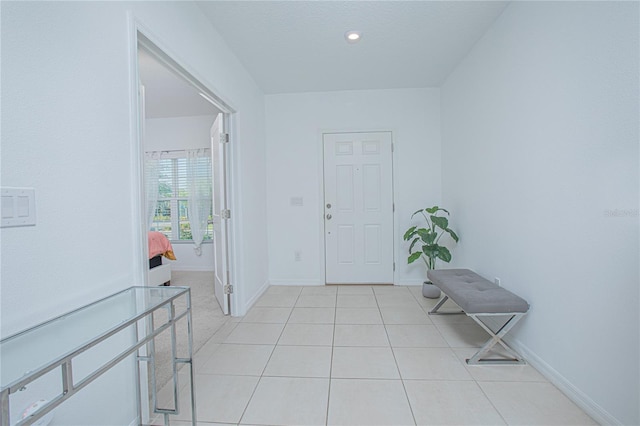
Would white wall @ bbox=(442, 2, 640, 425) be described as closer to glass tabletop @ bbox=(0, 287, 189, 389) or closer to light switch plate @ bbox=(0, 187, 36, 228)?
glass tabletop @ bbox=(0, 287, 189, 389)

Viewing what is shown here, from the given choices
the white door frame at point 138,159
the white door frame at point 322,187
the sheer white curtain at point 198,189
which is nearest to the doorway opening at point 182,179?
the sheer white curtain at point 198,189

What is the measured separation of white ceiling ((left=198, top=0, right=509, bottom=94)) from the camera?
214 cm

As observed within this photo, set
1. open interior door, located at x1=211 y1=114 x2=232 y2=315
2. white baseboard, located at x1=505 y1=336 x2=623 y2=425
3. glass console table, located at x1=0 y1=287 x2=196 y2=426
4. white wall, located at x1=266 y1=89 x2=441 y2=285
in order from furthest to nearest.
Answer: white wall, located at x1=266 y1=89 x2=441 y2=285 → open interior door, located at x1=211 y1=114 x2=232 y2=315 → white baseboard, located at x1=505 y1=336 x2=623 y2=425 → glass console table, located at x1=0 y1=287 x2=196 y2=426

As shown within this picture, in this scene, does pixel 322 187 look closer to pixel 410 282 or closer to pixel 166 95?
pixel 410 282

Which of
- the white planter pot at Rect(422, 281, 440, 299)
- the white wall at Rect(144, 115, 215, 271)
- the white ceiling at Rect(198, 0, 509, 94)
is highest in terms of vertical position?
the white ceiling at Rect(198, 0, 509, 94)

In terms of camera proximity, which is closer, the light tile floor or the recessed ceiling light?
the light tile floor

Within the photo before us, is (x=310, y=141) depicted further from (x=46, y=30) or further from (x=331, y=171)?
(x=46, y=30)

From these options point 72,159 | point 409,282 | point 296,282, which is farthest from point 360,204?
point 72,159

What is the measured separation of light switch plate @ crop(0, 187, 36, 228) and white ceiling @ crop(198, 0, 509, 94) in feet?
5.90

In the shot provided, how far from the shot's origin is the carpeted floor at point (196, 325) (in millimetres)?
2048

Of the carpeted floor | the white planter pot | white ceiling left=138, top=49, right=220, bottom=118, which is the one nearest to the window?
white ceiling left=138, top=49, right=220, bottom=118

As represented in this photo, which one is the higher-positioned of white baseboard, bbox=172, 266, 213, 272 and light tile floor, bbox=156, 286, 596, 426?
white baseboard, bbox=172, 266, 213, 272

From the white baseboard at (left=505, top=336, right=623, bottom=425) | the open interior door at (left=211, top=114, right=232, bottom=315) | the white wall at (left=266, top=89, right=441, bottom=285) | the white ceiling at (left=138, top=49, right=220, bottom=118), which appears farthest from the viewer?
the white wall at (left=266, top=89, right=441, bottom=285)

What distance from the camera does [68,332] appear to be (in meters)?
0.97
